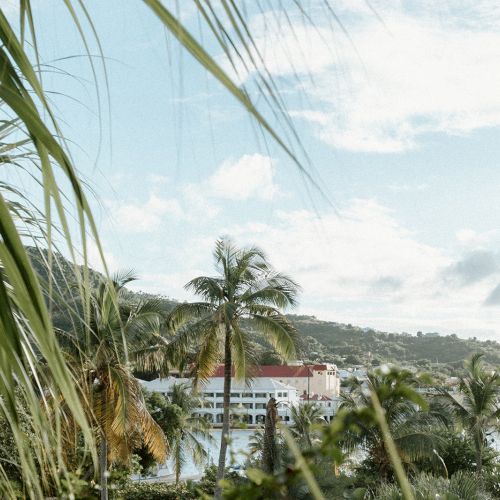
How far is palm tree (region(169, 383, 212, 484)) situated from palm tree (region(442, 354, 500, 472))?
10.8 m

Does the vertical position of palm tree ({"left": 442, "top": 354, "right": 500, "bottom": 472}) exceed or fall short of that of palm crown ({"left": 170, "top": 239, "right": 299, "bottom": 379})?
it falls short

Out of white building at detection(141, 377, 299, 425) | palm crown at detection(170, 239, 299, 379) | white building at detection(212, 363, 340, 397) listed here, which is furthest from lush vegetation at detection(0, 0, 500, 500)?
white building at detection(212, 363, 340, 397)

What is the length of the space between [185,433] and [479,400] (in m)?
12.9

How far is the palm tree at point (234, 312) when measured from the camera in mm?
16859

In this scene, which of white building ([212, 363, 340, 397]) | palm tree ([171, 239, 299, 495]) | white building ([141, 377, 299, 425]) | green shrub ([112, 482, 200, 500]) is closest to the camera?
palm tree ([171, 239, 299, 495])

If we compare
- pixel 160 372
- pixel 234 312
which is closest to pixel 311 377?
pixel 160 372

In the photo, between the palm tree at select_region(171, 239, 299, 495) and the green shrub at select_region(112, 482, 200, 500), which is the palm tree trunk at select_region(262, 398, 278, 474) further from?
the green shrub at select_region(112, 482, 200, 500)

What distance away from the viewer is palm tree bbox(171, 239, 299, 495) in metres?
16.9

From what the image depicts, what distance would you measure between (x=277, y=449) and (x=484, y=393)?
8.83 metres

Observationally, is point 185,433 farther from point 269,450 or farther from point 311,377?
point 311,377

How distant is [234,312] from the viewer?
686 inches

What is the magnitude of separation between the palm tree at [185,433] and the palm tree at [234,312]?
11.3 meters

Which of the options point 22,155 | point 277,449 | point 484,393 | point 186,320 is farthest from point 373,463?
point 22,155

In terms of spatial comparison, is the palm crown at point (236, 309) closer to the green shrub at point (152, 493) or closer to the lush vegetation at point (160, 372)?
the lush vegetation at point (160, 372)
